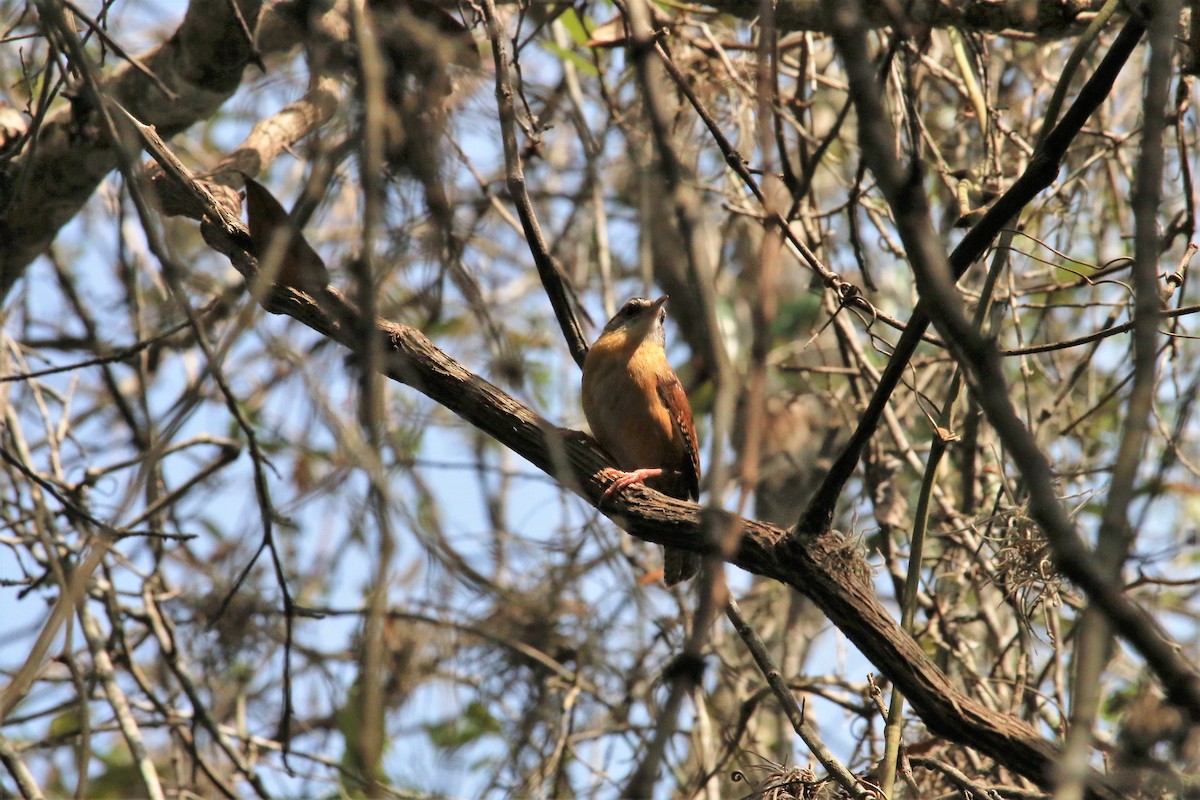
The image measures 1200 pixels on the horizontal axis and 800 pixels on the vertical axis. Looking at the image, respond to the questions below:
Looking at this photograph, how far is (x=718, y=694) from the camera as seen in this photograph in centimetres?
616

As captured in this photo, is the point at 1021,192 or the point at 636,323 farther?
the point at 636,323

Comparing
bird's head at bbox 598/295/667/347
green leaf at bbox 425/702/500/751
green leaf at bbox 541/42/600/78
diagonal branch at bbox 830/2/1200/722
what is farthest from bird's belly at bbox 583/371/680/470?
diagonal branch at bbox 830/2/1200/722

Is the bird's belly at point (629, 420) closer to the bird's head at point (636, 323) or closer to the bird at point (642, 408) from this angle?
the bird at point (642, 408)

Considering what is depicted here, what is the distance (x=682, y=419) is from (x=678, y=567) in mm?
744

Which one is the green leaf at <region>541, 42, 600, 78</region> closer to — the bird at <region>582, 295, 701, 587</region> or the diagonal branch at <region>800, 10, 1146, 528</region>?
the bird at <region>582, 295, 701, 587</region>

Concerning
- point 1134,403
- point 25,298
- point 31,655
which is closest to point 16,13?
point 25,298

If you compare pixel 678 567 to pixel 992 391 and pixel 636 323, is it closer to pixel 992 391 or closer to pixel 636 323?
pixel 636 323

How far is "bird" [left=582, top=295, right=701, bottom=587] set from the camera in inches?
197

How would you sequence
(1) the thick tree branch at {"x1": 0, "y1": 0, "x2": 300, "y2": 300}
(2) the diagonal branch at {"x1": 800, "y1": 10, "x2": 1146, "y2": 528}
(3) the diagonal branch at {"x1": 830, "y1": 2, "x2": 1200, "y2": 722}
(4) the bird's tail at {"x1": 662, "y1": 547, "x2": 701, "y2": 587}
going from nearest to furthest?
1. (3) the diagonal branch at {"x1": 830, "y1": 2, "x2": 1200, "y2": 722}
2. (2) the diagonal branch at {"x1": 800, "y1": 10, "x2": 1146, "y2": 528}
3. (1) the thick tree branch at {"x1": 0, "y1": 0, "x2": 300, "y2": 300}
4. (4) the bird's tail at {"x1": 662, "y1": 547, "x2": 701, "y2": 587}

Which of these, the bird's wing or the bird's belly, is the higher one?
the bird's wing

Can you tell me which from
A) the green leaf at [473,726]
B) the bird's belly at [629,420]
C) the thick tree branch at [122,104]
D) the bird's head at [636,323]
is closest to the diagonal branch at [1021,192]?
the bird's belly at [629,420]

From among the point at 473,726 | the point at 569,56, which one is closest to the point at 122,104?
the point at 569,56

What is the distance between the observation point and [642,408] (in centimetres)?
507

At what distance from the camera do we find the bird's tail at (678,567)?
4949mm
